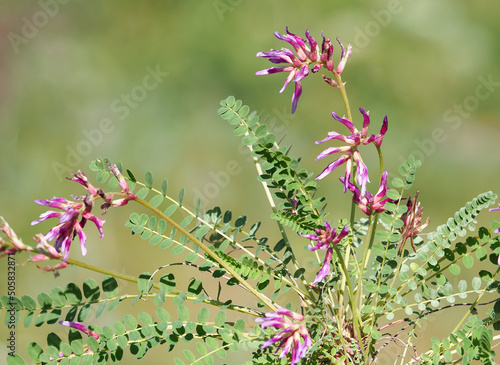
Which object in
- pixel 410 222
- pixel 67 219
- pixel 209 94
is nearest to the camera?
pixel 67 219

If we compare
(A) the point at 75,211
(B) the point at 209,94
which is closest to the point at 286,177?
(A) the point at 75,211

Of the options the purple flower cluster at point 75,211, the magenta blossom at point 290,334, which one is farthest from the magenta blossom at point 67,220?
the magenta blossom at point 290,334

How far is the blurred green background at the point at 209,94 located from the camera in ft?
4.80

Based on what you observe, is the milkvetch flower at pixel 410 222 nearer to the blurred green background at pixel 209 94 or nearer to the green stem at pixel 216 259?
the green stem at pixel 216 259

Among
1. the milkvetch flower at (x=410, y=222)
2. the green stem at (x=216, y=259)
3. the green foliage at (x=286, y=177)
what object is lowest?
the green stem at (x=216, y=259)

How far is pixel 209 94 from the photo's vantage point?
156cm

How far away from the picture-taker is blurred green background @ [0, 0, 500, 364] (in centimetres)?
146

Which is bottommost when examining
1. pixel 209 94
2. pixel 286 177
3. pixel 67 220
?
pixel 67 220

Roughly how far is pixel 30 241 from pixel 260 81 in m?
0.67

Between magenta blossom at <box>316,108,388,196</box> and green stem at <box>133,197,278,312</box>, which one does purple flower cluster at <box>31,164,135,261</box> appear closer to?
green stem at <box>133,197,278,312</box>

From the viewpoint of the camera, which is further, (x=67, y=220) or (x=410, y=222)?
(x=410, y=222)

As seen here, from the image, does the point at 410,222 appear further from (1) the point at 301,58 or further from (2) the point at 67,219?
(2) the point at 67,219

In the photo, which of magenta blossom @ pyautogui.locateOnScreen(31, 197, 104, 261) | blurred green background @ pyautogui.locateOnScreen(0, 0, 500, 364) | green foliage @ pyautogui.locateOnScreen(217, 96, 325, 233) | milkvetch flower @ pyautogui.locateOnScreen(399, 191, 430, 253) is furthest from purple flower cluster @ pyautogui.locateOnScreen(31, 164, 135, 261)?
blurred green background @ pyautogui.locateOnScreen(0, 0, 500, 364)

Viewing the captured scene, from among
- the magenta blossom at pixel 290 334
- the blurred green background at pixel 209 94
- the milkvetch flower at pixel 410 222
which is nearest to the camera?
the magenta blossom at pixel 290 334
